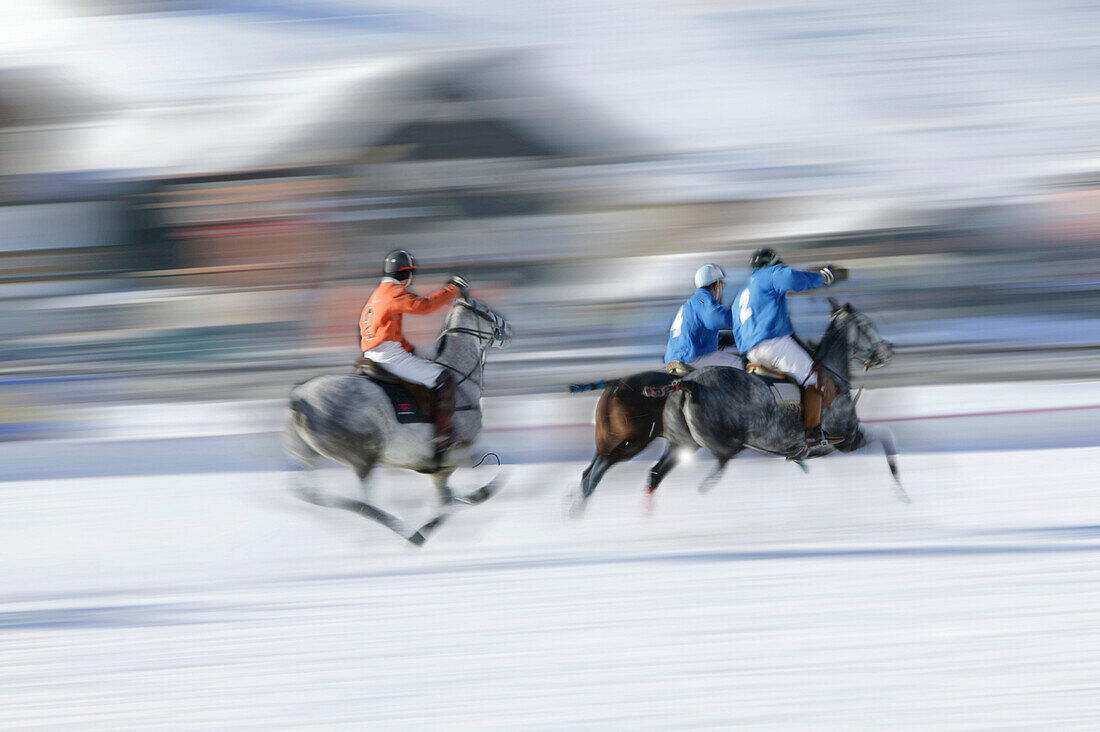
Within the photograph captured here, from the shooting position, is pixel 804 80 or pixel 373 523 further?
pixel 804 80

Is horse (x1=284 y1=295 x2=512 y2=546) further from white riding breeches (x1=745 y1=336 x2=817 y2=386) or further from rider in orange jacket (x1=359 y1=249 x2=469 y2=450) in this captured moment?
white riding breeches (x1=745 y1=336 x2=817 y2=386)

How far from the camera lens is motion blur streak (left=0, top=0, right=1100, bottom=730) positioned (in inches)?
120

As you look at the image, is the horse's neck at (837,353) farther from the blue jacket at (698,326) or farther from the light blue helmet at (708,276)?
the light blue helmet at (708,276)

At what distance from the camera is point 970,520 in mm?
4824

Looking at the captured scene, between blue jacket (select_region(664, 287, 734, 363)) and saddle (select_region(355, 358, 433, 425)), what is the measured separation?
1354mm

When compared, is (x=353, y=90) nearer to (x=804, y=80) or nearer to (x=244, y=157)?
(x=244, y=157)

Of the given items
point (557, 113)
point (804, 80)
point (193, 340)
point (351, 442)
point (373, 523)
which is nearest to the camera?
point (351, 442)

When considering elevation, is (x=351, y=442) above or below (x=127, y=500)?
above

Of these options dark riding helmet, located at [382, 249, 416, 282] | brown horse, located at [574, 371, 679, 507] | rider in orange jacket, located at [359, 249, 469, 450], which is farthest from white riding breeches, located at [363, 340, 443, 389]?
brown horse, located at [574, 371, 679, 507]

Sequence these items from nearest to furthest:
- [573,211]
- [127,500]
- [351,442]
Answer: [351,442], [127,500], [573,211]

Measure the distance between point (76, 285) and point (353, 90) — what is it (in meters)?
5.70

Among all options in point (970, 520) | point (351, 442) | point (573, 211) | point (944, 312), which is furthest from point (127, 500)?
point (944, 312)

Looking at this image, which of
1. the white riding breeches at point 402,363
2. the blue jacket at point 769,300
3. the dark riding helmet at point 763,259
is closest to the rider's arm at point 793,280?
the blue jacket at point 769,300

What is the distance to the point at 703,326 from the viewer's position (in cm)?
533
